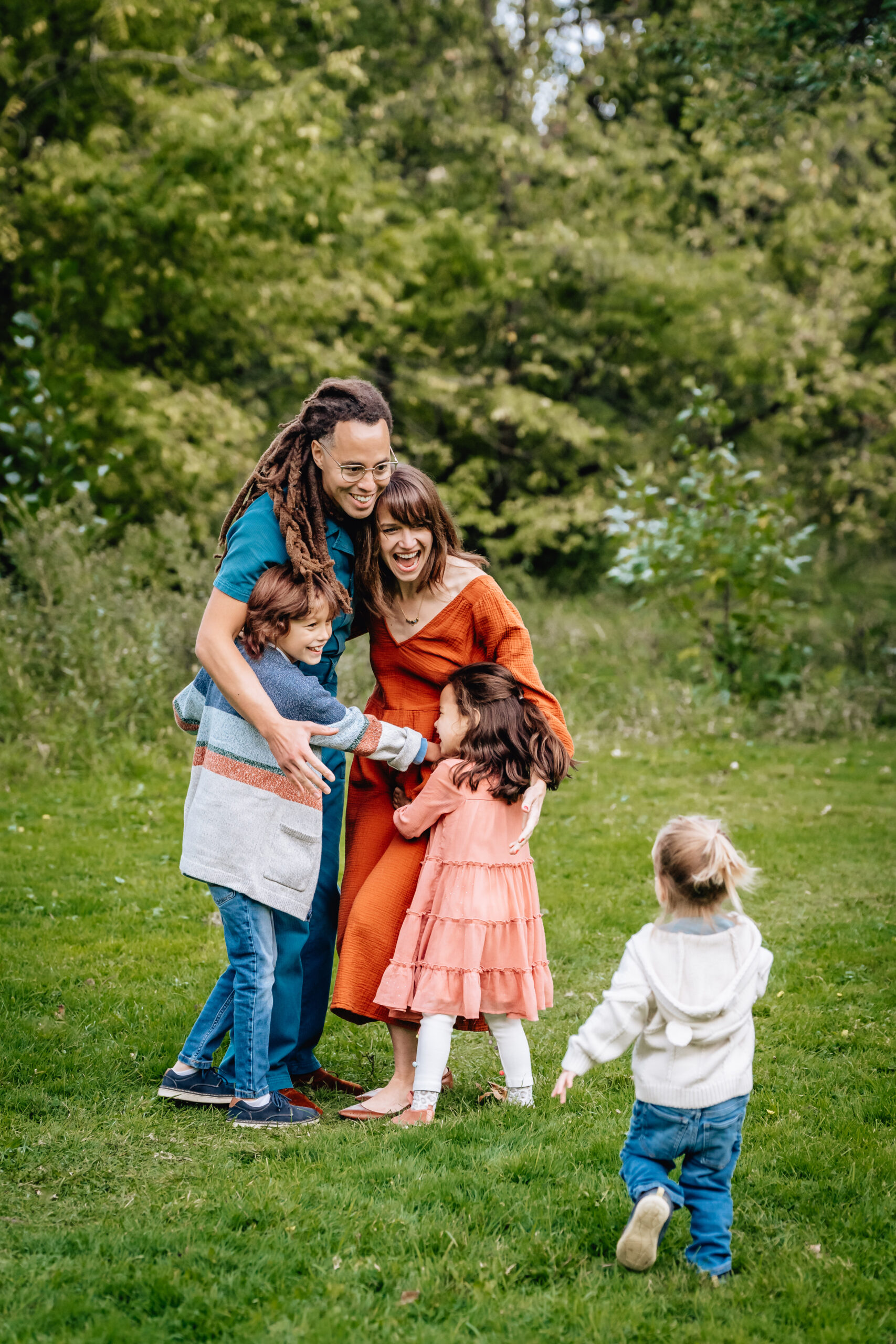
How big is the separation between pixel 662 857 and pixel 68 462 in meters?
8.60

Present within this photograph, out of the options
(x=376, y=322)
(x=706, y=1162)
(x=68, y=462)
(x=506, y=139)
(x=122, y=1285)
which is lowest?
(x=122, y=1285)

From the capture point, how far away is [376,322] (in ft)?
49.7

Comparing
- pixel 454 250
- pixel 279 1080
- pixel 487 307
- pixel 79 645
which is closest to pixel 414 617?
pixel 279 1080

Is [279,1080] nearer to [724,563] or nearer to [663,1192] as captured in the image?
[663,1192]

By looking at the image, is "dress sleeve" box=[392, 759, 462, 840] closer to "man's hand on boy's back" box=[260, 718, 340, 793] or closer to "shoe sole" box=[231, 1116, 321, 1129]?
"man's hand on boy's back" box=[260, 718, 340, 793]

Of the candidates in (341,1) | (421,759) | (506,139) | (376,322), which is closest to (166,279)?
(376,322)

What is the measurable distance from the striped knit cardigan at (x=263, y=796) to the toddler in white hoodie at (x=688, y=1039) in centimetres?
120

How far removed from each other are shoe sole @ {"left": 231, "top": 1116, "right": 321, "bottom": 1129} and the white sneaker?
1282mm

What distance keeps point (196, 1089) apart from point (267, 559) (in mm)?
1705

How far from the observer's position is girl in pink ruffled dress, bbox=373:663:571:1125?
12.2 feet

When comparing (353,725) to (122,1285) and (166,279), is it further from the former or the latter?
(166,279)

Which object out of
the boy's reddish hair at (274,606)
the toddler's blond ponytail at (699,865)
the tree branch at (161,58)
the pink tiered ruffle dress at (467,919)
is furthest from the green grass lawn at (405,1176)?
the tree branch at (161,58)

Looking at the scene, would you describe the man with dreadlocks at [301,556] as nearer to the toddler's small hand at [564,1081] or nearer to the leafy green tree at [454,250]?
the toddler's small hand at [564,1081]

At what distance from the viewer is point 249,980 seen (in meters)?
3.67
